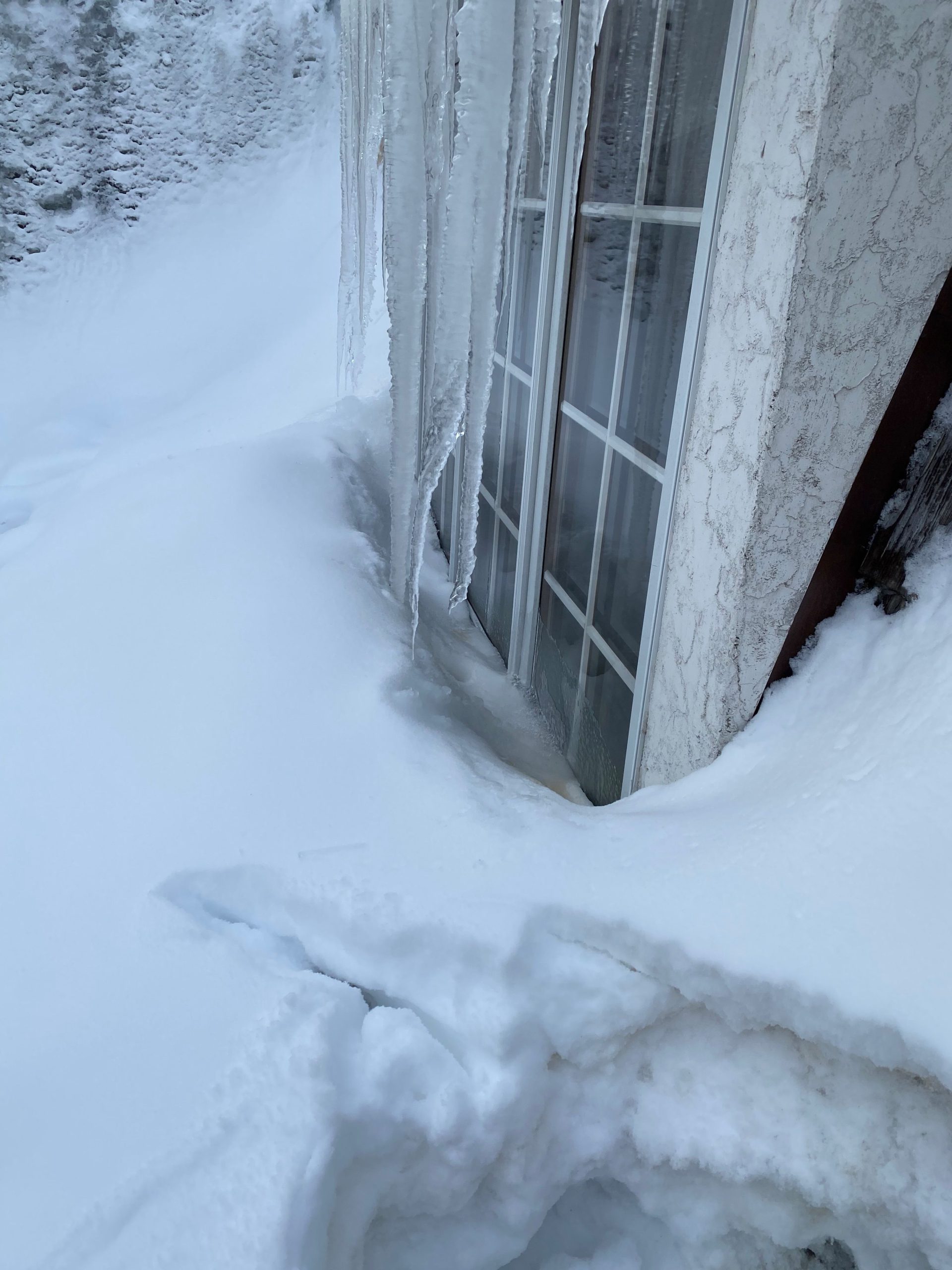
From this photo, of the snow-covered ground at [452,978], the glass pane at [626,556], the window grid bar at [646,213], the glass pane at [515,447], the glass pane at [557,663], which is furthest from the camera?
Result: the glass pane at [515,447]

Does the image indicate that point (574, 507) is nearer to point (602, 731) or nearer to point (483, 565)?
point (602, 731)

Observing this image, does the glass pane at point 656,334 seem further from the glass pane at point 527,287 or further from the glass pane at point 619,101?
the glass pane at point 527,287

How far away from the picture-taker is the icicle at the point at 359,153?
8.48 feet

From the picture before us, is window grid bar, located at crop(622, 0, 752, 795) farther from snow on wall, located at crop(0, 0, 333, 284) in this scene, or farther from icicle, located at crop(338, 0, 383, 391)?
snow on wall, located at crop(0, 0, 333, 284)

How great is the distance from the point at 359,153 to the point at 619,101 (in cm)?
167

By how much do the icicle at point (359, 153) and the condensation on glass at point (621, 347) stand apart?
1.01 m

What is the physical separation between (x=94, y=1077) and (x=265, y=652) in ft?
2.64

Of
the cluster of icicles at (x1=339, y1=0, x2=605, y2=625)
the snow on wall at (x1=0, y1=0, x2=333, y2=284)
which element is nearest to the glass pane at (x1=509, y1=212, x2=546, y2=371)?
the cluster of icicles at (x1=339, y1=0, x2=605, y2=625)

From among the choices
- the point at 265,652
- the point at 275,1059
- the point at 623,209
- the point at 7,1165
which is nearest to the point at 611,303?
the point at 623,209

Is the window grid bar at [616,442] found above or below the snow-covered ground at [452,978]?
above

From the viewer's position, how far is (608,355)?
5.77ft

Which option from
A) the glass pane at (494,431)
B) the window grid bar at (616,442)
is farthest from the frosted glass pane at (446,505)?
the window grid bar at (616,442)

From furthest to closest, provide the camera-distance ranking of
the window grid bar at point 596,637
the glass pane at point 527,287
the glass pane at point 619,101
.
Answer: the glass pane at point 527,287, the window grid bar at point 596,637, the glass pane at point 619,101

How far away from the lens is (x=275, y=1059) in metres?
0.93
